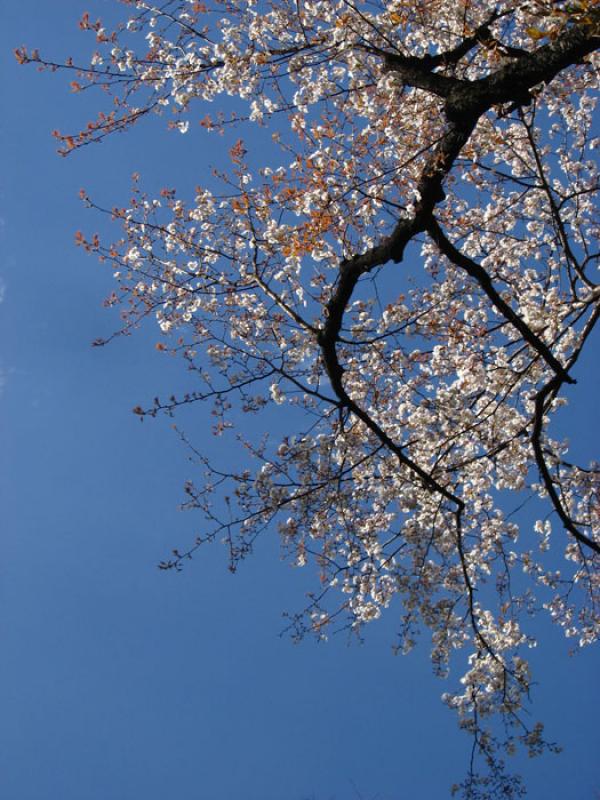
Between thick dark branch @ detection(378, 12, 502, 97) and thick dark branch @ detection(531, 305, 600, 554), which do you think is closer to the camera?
thick dark branch @ detection(378, 12, 502, 97)

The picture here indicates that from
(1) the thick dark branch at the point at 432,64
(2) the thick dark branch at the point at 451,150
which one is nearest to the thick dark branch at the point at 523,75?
(2) the thick dark branch at the point at 451,150

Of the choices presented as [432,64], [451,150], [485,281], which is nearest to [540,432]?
[485,281]

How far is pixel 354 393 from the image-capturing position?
33.2 ft

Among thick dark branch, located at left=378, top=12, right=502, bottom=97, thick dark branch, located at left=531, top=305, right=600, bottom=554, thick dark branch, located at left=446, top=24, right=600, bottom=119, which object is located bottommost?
thick dark branch, located at left=531, top=305, right=600, bottom=554

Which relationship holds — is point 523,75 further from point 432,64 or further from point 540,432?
point 540,432

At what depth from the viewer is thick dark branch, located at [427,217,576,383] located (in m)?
7.27

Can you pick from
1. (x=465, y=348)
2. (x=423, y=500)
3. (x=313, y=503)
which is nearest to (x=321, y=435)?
(x=313, y=503)

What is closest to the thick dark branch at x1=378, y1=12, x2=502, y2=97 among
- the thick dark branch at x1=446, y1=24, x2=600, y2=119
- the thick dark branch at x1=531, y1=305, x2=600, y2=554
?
the thick dark branch at x1=446, y1=24, x2=600, y2=119

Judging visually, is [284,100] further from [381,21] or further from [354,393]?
[354,393]

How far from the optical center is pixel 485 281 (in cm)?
739

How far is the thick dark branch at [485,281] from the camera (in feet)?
23.8

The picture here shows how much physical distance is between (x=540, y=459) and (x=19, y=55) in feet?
20.9

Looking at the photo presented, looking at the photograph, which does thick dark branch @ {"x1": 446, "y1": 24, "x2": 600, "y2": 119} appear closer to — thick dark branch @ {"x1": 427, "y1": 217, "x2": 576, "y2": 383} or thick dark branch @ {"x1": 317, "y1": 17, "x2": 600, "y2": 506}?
thick dark branch @ {"x1": 317, "y1": 17, "x2": 600, "y2": 506}

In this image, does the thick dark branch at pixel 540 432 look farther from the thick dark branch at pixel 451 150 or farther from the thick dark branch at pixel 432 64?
the thick dark branch at pixel 432 64
